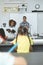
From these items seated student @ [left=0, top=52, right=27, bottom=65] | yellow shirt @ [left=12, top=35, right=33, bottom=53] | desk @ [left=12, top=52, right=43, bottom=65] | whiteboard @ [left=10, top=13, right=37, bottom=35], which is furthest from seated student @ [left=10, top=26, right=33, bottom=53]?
whiteboard @ [left=10, top=13, right=37, bottom=35]

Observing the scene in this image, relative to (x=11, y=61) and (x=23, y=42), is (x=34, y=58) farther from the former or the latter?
(x=23, y=42)

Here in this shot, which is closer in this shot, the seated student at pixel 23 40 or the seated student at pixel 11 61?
the seated student at pixel 11 61

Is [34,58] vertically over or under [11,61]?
under

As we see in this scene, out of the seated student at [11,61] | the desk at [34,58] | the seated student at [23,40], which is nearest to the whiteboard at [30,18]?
the seated student at [23,40]

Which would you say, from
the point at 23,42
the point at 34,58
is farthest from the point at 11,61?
the point at 23,42

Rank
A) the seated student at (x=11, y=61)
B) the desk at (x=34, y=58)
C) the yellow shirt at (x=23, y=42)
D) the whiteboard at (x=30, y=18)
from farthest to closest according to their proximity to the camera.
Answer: the whiteboard at (x=30, y=18)
the yellow shirt at (x=23, y=42)
the desk at (x=34, y=58)
the seated student at (x=11, y=61)

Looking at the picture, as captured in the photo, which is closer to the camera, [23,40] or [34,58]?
[34,58]

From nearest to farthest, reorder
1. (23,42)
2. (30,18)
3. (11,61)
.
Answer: (11,61), (23,42), (30,18)

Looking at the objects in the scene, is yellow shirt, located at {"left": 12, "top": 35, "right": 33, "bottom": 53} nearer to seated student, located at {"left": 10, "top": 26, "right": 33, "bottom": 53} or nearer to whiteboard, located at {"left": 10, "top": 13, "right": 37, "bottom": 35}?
seated student, located at {"left": 10, "top": 26, "right": 33, "bottom": 53}

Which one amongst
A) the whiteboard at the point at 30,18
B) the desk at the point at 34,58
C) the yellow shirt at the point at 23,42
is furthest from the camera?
the whiteboard at the point at 30,18

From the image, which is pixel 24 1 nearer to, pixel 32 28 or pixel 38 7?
pixel 38 7

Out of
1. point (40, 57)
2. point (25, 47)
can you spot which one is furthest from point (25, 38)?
point (40, 57)

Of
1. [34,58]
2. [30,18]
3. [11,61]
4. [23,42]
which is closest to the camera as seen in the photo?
[11,61]

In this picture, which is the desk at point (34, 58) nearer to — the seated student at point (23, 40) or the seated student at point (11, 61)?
the seated student at point (11, 61)
